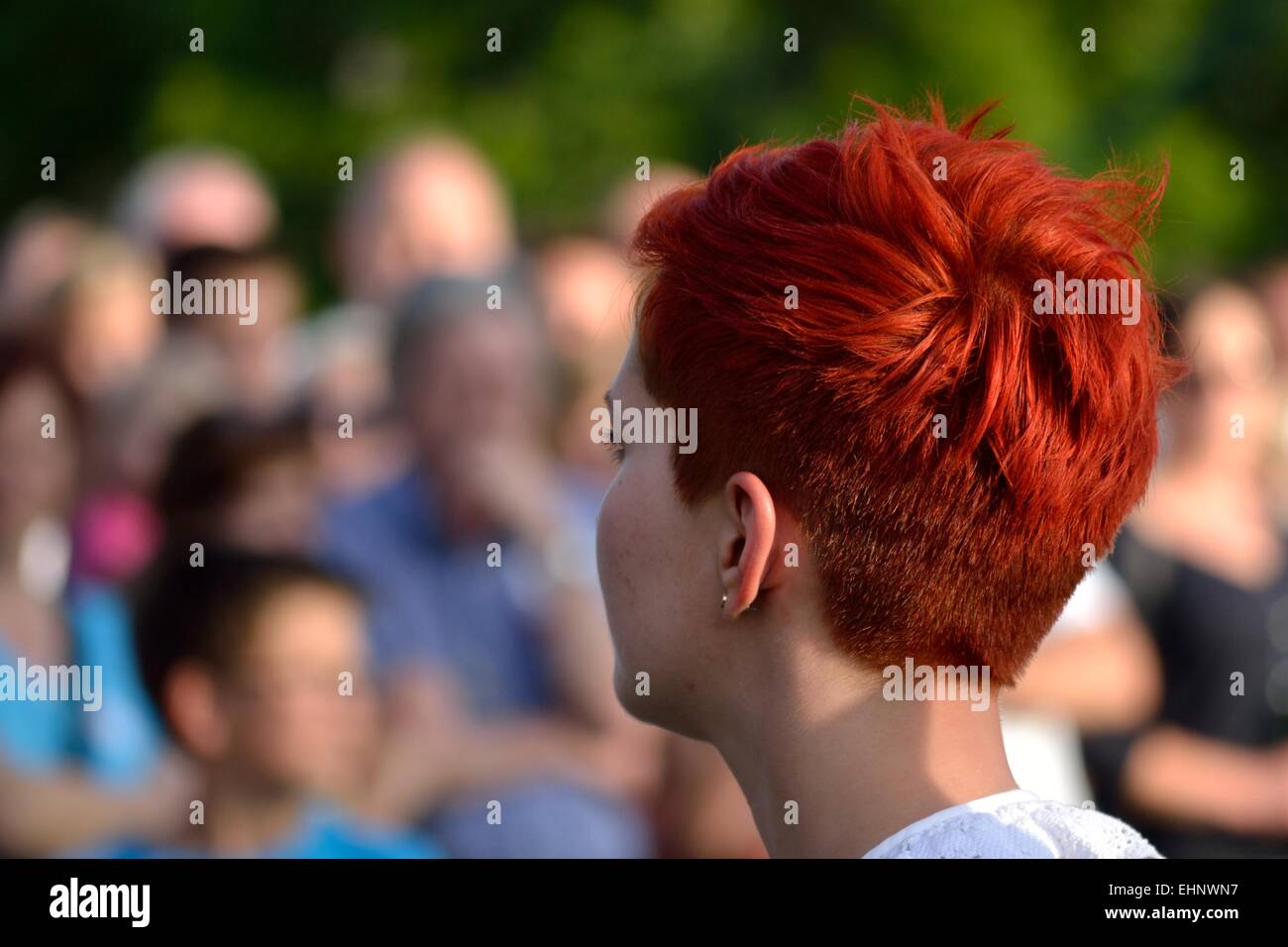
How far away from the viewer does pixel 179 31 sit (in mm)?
9570

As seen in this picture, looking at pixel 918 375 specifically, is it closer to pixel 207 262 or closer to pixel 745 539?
pixel 745 539

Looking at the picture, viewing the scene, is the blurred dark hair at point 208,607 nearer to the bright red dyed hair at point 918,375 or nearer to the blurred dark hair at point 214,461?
the blurred dark hair at point 214,461

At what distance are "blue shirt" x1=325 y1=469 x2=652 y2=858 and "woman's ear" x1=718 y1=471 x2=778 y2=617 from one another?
1.93 metres

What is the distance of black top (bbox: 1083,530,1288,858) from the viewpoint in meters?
4.00

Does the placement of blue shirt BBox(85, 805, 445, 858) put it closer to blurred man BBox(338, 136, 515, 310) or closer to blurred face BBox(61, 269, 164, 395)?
blurred face BBox(61, 269, 164, 395)

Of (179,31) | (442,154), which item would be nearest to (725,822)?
(442,154)

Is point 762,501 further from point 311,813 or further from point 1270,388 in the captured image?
point 1270,388

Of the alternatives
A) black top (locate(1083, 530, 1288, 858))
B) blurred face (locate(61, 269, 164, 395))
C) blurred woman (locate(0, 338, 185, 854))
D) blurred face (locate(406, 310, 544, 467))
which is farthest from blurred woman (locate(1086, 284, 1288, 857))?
blurred face (locate(61, 269, 164, 395))

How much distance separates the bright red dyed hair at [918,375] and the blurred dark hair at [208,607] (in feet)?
6.28

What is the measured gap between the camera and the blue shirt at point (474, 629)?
345 centimetres

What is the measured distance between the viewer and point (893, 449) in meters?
1.54

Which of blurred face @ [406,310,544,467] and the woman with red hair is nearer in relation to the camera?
the woman with red hair

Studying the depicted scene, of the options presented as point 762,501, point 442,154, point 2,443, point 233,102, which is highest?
point 233,102

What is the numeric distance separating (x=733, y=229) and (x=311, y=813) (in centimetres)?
197
